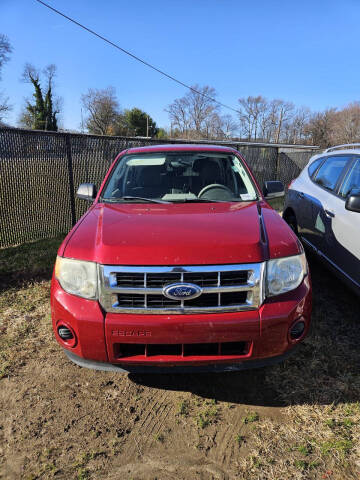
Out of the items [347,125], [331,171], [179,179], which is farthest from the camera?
[347,125]

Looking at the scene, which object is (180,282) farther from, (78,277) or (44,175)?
(44,175)

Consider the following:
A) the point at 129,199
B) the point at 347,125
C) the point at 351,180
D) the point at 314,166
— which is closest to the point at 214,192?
the point at 129,199

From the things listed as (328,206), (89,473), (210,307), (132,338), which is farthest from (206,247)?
(328,206)

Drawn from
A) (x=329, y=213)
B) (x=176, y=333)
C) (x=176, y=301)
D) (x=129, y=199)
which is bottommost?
(x=176, y=333)

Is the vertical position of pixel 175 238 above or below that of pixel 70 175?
below

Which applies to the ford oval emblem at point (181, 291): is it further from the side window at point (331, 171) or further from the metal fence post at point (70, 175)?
the metal fence post at point (70, 175)

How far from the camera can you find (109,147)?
6.98 m

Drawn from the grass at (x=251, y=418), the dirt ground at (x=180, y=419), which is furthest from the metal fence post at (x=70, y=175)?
the grass at (x=251, y=418)

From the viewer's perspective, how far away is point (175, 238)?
1.99 meters

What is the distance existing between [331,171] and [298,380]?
2.78 m

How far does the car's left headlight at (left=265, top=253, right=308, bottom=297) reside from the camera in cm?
198

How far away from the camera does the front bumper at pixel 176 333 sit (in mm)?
1857

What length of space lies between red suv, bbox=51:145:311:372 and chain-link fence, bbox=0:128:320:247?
3945 millimetres

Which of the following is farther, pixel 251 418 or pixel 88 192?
pixel 88 192
